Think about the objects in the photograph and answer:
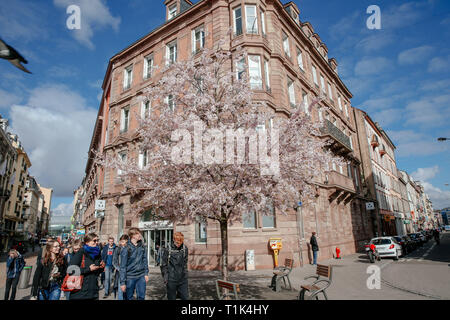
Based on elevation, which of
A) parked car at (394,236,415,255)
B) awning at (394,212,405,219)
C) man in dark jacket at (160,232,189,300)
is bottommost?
parked car at (394,236,415,255)

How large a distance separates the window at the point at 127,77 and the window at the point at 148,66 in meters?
1.95

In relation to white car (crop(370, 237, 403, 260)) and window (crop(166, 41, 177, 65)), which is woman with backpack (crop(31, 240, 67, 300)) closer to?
window (crop(166, 41, 177, 65))

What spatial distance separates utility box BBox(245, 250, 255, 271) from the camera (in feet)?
43.8

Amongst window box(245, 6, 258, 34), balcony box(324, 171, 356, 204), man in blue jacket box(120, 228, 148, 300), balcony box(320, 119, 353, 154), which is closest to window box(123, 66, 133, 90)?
window box(245, 6, 258, 34)

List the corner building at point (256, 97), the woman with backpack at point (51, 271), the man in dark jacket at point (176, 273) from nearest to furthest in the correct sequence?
the woman with backpack at point (51, 271)
the man in dark jacket at point (176, 273)
the corner building at point (256, 97)

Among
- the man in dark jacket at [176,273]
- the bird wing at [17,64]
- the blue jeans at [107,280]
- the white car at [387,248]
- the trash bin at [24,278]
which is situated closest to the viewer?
the bird wing at [17,64]

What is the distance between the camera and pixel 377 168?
38.2 m

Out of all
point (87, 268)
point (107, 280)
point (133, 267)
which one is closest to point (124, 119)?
point (107, 280)

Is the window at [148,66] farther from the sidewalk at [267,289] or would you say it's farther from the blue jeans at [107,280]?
the blue jeans at [107,280]

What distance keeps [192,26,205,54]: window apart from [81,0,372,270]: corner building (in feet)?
0.24

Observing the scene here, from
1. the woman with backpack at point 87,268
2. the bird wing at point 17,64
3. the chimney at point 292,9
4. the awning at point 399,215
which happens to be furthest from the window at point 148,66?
the awning at point 399,215

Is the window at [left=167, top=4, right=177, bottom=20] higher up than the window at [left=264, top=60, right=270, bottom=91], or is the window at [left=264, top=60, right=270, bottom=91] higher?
the window at [left=167, top=4, right=177, bottom=20]

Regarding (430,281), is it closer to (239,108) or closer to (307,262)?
(307,262)

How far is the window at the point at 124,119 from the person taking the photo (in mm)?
22422
